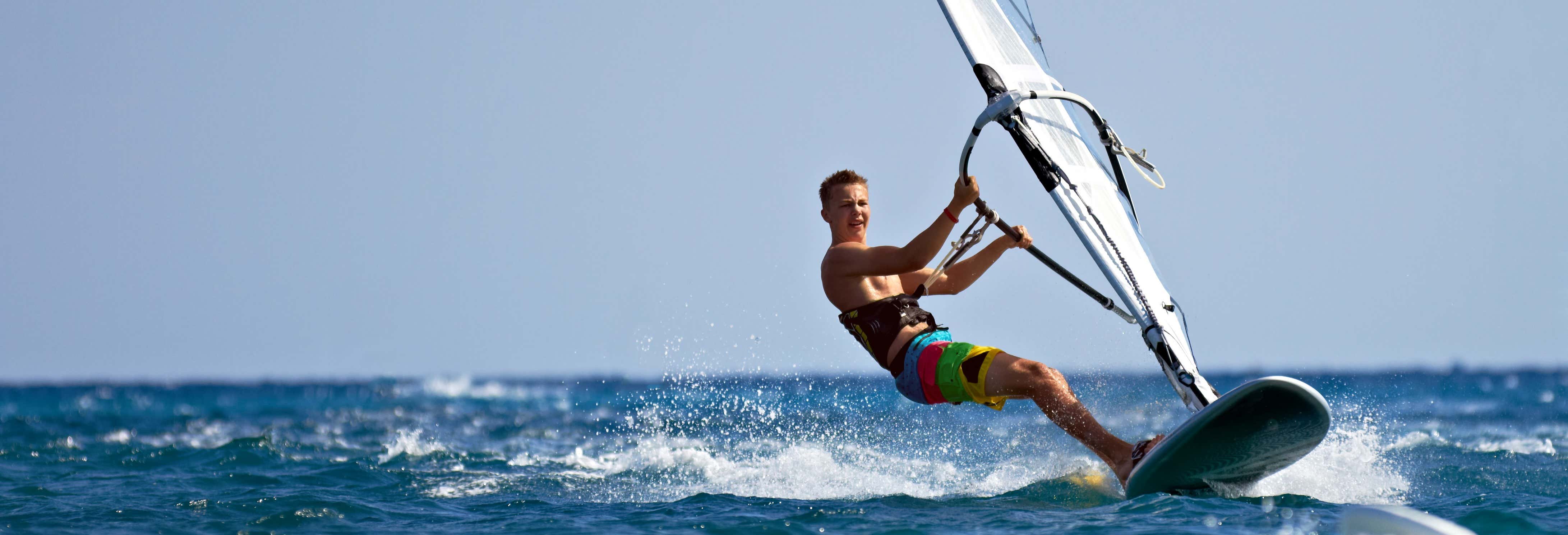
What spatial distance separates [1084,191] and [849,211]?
130cm

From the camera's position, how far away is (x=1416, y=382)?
4462 cm

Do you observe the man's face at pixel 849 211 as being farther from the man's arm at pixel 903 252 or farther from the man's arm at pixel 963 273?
the man's arm at pixel 963 273

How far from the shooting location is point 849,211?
234 inches

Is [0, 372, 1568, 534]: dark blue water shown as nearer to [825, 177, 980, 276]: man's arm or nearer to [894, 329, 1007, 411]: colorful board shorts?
[894, 329, 1007, 411]: colorful board shorts

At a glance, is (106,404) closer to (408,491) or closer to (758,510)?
(408,491)

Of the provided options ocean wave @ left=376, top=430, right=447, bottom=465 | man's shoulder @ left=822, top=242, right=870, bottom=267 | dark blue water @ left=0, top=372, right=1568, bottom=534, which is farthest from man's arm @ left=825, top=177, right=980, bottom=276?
ocean wave @ left=376, top=430, right=447, bottom=465

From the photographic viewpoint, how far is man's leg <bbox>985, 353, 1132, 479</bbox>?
5.34 meters

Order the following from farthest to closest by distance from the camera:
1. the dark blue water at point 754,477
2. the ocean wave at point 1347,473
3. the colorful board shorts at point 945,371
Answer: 1. the ocean wave at point 1347,473
2. the colorful board shorts at point 945,371
3. the dark blue water at point 754,477

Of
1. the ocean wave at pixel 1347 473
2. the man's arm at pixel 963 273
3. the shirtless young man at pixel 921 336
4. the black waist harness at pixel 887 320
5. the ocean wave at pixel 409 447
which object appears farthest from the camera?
the ocean wave at pixel 409 447

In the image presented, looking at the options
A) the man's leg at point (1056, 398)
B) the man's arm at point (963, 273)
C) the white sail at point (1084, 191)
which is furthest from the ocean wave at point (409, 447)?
the white sail at point (1084, 191)

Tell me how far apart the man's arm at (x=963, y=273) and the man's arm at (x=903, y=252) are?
2.90 ft

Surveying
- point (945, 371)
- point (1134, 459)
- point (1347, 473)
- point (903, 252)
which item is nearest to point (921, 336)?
point (945, 371)

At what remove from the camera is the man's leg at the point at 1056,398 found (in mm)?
5340

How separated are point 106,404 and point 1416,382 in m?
48.5
